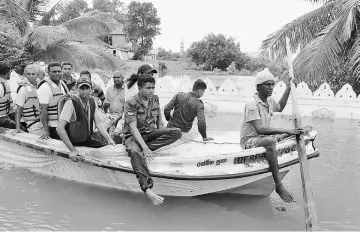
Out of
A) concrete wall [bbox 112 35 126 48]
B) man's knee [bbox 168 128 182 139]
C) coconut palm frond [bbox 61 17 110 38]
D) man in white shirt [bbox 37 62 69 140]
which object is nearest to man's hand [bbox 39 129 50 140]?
man in white shirt [bbox 37 62 69 140]

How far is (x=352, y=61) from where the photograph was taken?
522 inches

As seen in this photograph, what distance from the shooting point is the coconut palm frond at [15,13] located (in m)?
17.0

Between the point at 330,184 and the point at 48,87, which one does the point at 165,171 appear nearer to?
the point at 48,87

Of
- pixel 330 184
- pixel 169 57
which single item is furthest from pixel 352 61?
pixel 169 57

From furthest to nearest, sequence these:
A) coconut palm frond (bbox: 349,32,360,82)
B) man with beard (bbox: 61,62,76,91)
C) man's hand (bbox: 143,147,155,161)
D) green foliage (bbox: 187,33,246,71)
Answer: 1. green foliage (bbox: 187,33,246,71)
2. coconut palm frond (bbox: 349,32,360,82)
3. man with beard (bbox: 61,62,76,91)
4. man's hand (bbox: 143,147,155,161)

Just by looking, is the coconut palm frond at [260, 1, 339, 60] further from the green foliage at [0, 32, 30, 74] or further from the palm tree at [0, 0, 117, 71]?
the green foliage at [0, 32, 30, 74]

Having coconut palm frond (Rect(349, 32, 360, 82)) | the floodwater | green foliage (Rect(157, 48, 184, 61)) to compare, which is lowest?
the floodwater

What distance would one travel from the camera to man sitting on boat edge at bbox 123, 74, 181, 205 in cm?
496

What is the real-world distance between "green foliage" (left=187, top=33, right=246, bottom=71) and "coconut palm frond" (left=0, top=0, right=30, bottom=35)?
26.0 m

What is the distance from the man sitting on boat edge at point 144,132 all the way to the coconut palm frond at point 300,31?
9.91 meters

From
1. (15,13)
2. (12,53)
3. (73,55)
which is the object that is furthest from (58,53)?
(15,13)

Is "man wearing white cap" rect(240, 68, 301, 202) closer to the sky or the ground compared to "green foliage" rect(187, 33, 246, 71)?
closer to the ground

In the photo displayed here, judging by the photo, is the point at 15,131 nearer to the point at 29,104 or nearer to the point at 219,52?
the point at 29,104

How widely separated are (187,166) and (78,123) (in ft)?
5.40
